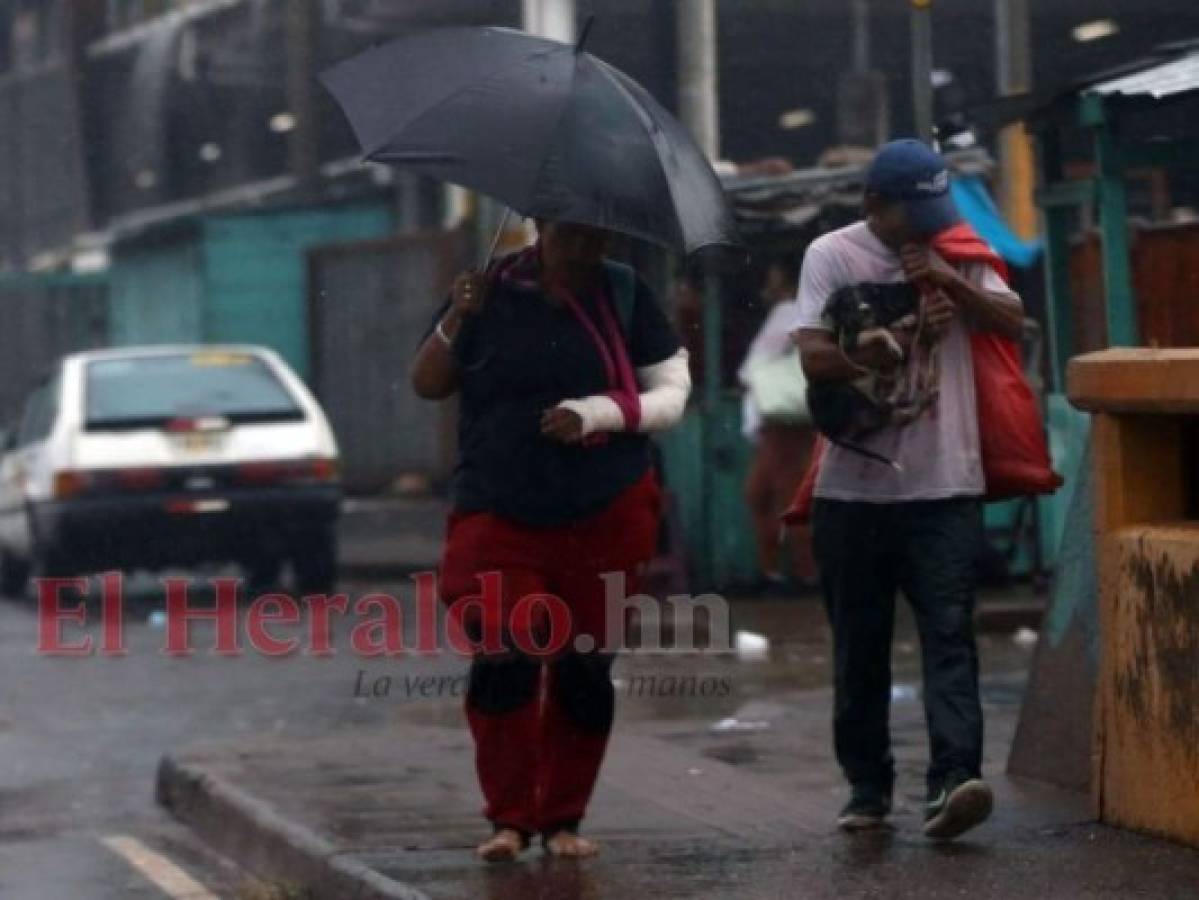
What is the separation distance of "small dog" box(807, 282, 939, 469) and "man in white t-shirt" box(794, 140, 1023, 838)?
0.06ft

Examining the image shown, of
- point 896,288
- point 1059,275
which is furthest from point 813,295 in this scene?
point 1059,275

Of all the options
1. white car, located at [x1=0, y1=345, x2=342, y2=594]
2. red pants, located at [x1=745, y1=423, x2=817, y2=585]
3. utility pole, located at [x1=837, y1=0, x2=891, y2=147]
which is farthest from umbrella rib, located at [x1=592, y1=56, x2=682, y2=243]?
utility pole, located at [x1=837, y1=0, x2=891, y2=147]

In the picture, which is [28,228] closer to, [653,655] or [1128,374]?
[653,655]

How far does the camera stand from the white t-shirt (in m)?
7.25

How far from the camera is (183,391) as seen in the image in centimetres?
1770

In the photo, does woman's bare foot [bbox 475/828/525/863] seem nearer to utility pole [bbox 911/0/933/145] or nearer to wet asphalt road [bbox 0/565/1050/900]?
wet asphalt road [bbox 0/565/1050/900]

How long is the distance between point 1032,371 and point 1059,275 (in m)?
3.26

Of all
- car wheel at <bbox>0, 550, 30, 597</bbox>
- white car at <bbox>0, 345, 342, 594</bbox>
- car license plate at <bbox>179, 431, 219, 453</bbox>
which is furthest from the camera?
car wheel at <bbox>0, 550, 30, 597</bbox>

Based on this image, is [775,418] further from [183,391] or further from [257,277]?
[257,277]

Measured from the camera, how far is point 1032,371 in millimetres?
15602

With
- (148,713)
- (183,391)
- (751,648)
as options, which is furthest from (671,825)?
(183,391)

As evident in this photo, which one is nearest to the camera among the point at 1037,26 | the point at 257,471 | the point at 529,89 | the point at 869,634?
the point at 529,89

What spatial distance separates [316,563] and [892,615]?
10.6 m

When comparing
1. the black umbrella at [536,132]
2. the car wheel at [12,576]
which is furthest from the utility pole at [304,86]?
the black umbrella at [536,132]
